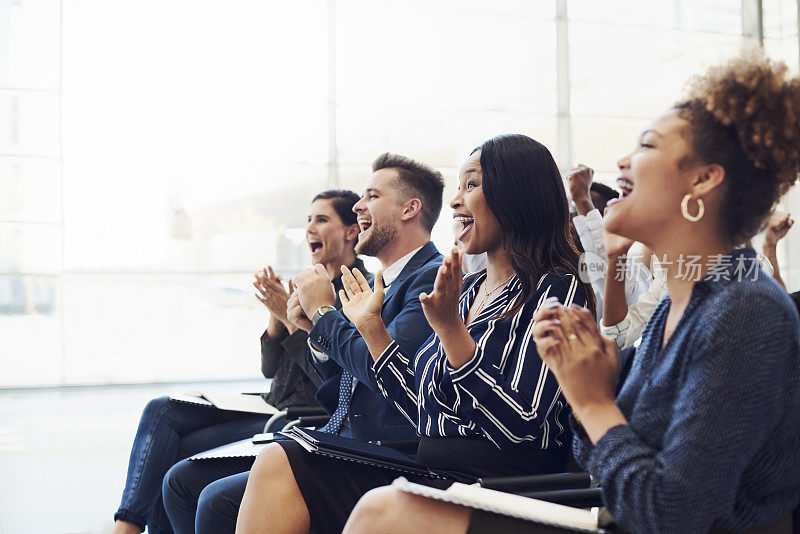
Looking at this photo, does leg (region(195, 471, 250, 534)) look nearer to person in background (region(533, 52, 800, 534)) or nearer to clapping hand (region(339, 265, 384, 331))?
clapping hand (region(339, 265, 384, 331))

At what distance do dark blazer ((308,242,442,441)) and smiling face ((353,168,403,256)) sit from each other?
0.27 metres

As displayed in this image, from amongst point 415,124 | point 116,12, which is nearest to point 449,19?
point 415,124

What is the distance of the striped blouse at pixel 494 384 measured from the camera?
1603mm

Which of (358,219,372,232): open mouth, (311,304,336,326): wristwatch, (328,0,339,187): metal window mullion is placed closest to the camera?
(311,304,336,326): wristwatch

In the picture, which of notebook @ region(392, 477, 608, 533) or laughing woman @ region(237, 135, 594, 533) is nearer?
notebook @ region(392, 477, 608, 533)

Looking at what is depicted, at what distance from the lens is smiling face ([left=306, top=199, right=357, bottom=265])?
3205 millimetres

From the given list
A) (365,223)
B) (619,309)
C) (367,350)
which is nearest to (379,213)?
(365,223)

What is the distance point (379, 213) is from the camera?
272 centimetres

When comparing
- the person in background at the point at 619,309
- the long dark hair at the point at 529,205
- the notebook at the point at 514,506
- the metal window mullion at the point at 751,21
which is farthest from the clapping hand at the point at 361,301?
the metal window mullion at the point at 751,21

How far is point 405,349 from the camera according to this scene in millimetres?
2113

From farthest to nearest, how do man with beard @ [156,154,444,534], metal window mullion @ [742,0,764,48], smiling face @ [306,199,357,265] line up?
metal window mullion @ [742,0,764,48]
smiling face @ [306,199,357,265]
man with beard @ [156,154,444,534]

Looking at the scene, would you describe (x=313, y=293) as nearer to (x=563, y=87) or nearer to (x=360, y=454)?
(x=360, y=454)

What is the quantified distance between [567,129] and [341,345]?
6.92m

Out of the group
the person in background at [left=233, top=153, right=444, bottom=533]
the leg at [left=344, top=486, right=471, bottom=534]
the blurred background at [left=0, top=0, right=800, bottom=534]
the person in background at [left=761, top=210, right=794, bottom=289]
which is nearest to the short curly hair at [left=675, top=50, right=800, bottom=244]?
the leg at [left=344, top=486, right=471, bottom=534]
